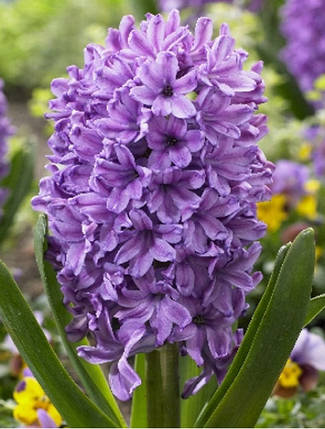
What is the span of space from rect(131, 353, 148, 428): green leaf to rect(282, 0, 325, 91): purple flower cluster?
227 cm

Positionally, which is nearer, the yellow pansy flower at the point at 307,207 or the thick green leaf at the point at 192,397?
the thick green leaf at the point at 192,397

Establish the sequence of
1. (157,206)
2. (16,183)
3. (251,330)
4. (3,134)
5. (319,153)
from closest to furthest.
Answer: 1. (157,206)
2. (251,330)
3. (3,134)
4. (16,183)
5. (319,153)

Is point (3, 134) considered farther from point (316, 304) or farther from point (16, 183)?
point (316, 304)

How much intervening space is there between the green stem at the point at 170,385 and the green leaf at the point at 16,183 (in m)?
1.27

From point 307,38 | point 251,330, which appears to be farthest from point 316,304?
point 307,38

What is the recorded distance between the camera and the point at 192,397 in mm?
1478

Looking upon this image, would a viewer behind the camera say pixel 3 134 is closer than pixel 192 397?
No

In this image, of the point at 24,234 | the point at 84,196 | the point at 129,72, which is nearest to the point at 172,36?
the point at 129,72

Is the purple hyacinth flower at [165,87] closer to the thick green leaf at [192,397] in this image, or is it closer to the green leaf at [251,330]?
the green leaf at [251,330]

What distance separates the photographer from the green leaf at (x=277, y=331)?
1195 millimetres

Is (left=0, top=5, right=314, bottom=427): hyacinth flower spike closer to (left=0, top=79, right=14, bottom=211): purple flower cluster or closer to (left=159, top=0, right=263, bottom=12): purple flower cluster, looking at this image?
(left=0, top=79, right=14, bottom=211): purple flower cluster

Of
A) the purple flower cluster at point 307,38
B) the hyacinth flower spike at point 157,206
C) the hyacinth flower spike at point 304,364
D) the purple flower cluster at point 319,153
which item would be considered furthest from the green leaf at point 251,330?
the purple flower cluster at point 307,38

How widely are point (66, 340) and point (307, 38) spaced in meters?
2.48

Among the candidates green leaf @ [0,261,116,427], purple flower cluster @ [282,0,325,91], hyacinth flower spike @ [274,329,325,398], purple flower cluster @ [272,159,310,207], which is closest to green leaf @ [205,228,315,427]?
green leaf @ [0,261,116,427]
